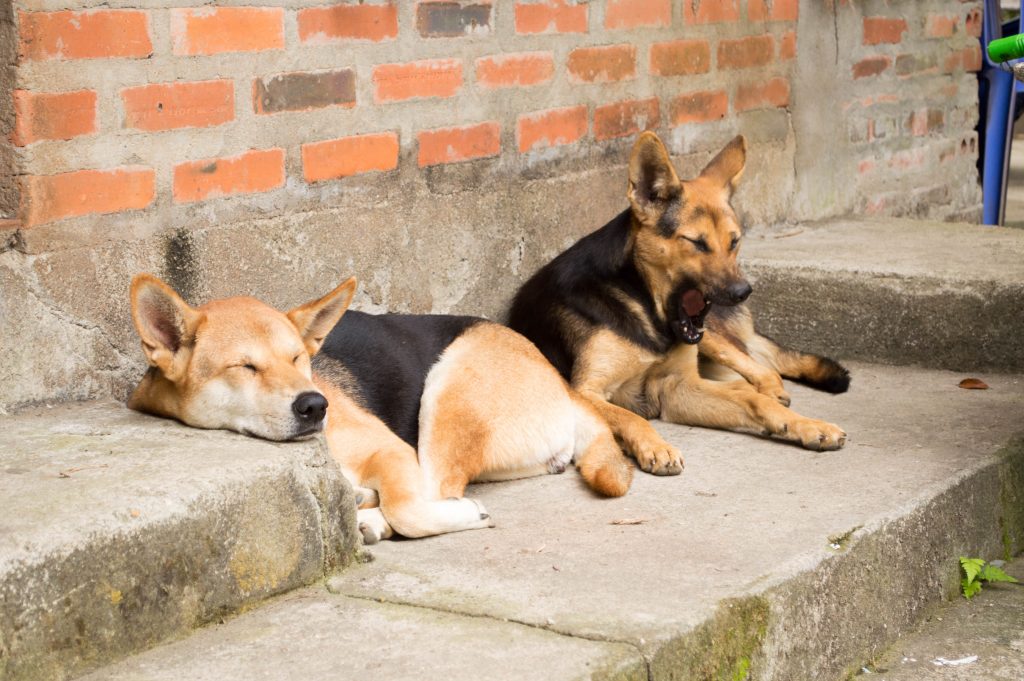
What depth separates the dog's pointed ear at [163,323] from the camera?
3455 mm

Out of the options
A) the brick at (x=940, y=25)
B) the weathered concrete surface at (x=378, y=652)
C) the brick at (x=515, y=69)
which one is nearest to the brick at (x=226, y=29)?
the brick at (x=515, y=69)

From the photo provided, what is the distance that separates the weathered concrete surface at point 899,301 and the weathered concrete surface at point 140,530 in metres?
2.94

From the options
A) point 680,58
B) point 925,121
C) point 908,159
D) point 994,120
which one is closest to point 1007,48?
point 680,58

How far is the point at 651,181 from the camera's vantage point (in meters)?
4.98

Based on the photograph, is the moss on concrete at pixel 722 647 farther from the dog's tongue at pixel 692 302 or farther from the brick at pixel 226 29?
the brick at pixel 226 29

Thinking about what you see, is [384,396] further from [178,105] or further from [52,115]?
[52,115]

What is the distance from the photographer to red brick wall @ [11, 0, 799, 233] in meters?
3.77

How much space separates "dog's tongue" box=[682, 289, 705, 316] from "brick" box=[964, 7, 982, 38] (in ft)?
13.7

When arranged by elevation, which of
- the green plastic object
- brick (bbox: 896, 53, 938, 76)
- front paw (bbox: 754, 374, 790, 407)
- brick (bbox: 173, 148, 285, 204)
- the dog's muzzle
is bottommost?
front paw (bbox: 754, 374, 790, 407)

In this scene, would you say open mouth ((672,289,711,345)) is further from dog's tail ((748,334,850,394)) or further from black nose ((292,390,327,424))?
black nose ((292,390,327,424))

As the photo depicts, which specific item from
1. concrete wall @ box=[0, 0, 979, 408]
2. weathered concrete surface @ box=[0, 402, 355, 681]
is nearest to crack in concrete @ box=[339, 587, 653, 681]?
weathered concrete surface @ box=[0, 402, 355, 681]

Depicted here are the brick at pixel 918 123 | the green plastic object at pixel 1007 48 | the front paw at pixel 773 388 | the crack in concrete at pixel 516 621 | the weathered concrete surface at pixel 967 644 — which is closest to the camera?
the crack in concrete at pixel 516 621

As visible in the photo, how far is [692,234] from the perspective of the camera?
494 centimetres

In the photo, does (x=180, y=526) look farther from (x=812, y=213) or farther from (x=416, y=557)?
(x=812, y=213)
